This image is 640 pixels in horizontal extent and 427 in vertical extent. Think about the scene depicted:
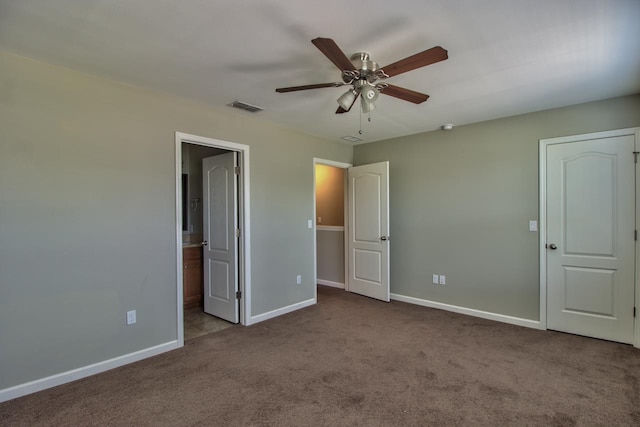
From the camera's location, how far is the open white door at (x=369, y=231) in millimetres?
4664

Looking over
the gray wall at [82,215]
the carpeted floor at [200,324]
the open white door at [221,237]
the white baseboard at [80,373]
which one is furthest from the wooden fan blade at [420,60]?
the carpeted floor at [200,324]

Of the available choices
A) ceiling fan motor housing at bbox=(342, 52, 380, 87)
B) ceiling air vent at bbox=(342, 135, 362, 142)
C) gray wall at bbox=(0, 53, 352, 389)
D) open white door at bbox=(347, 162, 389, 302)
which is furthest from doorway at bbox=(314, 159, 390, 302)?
ceiling fan motor housing at bbox=(342, 52, 380, 87)

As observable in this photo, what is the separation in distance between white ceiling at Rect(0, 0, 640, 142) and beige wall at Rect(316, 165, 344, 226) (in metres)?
2.59

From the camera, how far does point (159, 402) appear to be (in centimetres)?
227

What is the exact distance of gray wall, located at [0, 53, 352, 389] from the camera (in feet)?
7.57

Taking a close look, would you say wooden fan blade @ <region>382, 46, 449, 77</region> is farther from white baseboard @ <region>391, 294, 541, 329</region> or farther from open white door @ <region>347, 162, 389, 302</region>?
white baseboard @ <region>391, 294, 541, 329</region>

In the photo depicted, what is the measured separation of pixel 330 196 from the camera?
5.82 m

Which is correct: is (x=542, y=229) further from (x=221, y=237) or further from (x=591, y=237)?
(x=221, y=237)

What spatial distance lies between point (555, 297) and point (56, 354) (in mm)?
4583

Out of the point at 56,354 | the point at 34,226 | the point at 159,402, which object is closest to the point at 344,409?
the point at 159,402

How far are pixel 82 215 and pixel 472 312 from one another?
4198mm

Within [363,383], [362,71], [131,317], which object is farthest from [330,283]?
[362,71]

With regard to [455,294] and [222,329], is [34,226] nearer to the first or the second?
[222,329]

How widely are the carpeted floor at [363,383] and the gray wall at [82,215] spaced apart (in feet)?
1.11
